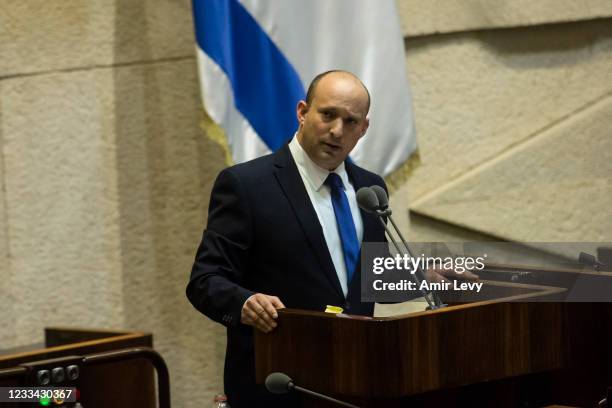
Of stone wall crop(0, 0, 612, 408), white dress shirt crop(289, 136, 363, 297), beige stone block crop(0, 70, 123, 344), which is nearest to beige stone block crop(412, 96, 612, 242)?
stone wall crop(0, 0, 612, 408)

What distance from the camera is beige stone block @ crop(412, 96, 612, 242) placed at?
4535mm

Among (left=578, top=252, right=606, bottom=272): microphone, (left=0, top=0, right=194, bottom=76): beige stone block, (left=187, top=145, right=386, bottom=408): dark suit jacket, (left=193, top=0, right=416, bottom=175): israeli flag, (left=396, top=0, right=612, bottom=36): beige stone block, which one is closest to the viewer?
(left=578, top=252, right=606, bottom=272): microphone

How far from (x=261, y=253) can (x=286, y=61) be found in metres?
1.55

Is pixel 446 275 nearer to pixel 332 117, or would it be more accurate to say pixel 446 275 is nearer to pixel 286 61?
pixel 332 117

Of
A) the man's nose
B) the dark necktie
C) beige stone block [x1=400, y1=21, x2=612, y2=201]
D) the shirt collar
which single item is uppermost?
beige stone block [x1=400, y1=21, x2=612, y2=201]

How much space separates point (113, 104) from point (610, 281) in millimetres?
2622

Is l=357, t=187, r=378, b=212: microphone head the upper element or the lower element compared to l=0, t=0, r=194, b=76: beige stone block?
lower

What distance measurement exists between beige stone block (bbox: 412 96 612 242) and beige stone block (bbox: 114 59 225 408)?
3.62 feet

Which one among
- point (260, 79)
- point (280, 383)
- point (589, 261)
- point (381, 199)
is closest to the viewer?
point (280, 383)

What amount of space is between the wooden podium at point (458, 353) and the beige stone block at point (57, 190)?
2.31 m

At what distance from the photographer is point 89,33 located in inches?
173

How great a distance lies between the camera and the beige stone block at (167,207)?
4.45 m

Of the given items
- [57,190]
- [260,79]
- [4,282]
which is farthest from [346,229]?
[4,282]

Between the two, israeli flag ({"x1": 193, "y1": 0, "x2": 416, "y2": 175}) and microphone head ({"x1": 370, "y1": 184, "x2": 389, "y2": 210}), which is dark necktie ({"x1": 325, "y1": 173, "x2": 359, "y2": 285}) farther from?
israeli flag ({"x1": 193, "y1": 0, "x2": 416, "y2": 175})
